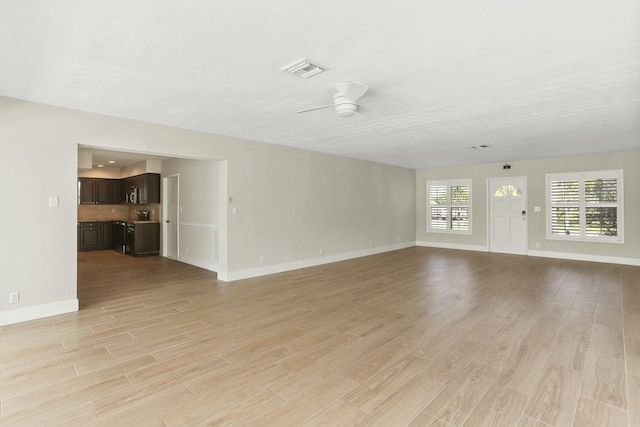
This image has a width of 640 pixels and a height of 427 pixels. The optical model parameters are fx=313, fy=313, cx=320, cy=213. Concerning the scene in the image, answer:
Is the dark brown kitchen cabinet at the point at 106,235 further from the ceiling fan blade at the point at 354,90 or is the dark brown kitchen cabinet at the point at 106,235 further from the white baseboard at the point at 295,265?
the ceiling fan blade at the point at 354,90

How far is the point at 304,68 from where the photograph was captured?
274 cm

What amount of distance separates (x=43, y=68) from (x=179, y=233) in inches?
210

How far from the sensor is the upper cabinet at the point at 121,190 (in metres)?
8.33

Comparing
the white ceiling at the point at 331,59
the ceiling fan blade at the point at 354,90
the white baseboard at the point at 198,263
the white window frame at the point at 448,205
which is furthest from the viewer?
the white window frame at the point at 448,205

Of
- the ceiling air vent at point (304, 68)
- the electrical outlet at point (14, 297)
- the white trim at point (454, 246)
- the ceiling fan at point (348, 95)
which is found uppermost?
the ceiling air vent at point (304, 68)

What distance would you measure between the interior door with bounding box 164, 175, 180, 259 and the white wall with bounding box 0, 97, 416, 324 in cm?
296

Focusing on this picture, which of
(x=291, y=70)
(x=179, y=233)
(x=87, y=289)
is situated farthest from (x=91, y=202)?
(x=291, y=70)

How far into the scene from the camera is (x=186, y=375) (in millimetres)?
2430

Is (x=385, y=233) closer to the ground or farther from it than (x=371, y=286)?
farther from it

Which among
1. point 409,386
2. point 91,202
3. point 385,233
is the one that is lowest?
point 409,386

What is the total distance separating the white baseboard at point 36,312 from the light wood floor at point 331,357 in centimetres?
13

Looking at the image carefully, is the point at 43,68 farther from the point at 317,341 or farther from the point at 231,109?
the point at 317,341

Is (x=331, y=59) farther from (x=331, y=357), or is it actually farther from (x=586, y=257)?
(x=586, y=257)

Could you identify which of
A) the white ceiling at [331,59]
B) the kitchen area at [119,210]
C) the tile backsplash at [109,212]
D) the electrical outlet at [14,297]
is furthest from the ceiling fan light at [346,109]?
the tile backsplash at [109,212]
